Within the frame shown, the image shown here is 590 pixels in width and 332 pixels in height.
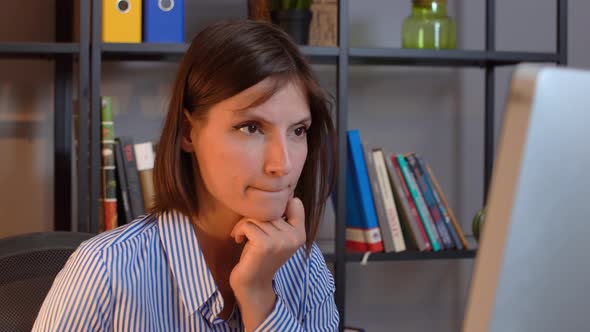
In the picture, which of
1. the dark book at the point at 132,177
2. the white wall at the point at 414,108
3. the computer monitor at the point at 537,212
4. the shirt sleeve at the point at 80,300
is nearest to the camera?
the computer monitor at the point at 537,212

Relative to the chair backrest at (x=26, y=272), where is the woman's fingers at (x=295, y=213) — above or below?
above

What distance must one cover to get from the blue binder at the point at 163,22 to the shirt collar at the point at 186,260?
953 millimetres

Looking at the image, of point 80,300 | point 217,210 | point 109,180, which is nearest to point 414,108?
point 109,180

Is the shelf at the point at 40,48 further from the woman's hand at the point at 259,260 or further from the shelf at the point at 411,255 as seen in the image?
the woman's hand at the point at 259,260

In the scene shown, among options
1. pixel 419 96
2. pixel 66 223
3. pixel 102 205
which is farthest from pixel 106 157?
pixel 419 96

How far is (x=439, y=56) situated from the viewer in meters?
2.13

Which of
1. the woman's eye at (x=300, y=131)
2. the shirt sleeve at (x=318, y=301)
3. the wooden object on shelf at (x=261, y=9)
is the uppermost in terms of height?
the wooden object on shelf at (x=261, y=9)

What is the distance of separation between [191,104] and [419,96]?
1.58m

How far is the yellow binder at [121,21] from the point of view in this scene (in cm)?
191

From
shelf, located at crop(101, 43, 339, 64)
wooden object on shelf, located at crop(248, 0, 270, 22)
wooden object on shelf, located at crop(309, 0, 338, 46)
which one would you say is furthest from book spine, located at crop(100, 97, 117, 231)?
wooden object on shelf, located at crop(309, 0, 338, 46)

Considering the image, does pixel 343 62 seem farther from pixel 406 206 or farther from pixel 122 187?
pixel 122 187

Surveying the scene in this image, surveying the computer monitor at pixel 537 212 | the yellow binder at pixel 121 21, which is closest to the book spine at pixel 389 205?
the yellow binder at pixel 121 21

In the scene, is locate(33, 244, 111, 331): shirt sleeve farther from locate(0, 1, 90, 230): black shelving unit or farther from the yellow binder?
locate(0, 1, 90, 230): black shelving unit

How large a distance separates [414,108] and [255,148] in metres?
1.61
